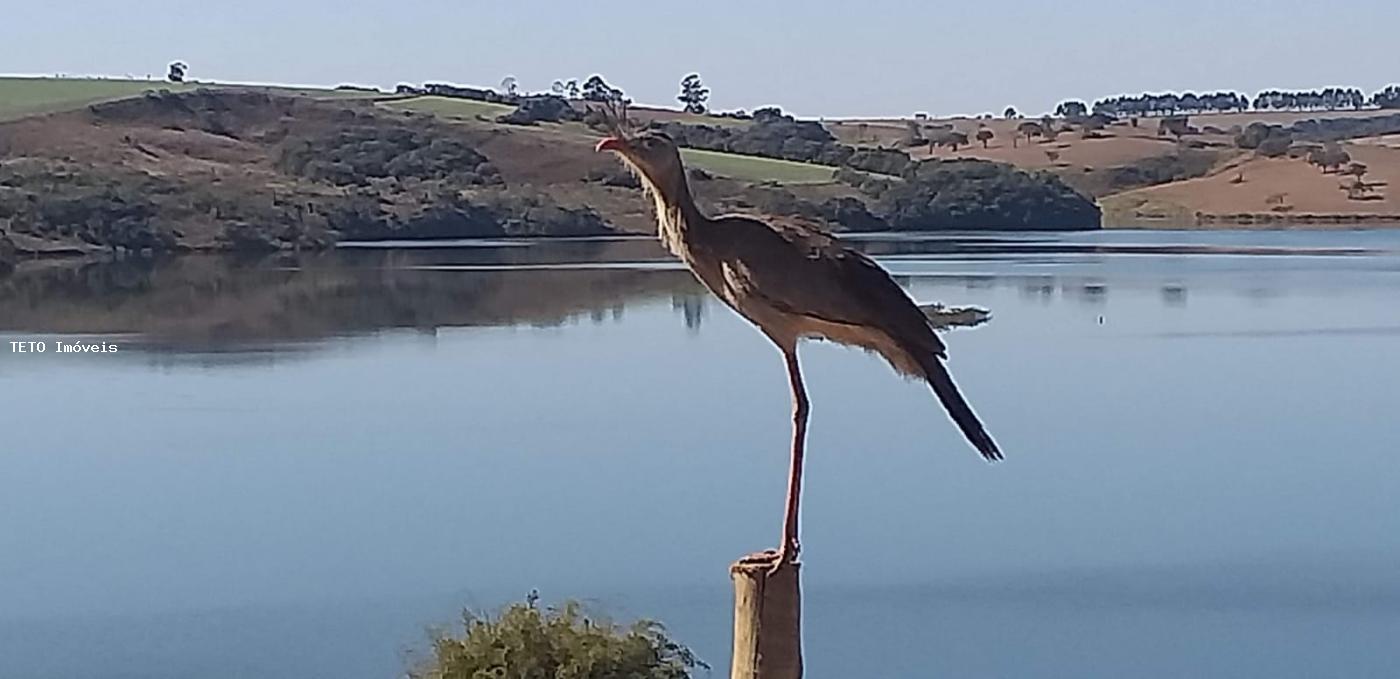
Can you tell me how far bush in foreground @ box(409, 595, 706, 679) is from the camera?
1437 cm

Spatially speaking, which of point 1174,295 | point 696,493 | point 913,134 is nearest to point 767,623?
point 696,493

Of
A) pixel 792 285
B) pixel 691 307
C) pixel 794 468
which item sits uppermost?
pixel 792 285

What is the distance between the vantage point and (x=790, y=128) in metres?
89.2

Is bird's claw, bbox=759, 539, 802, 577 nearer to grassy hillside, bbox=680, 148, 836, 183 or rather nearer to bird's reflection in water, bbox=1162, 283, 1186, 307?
bird's reflection in water, bbox=1162, 283, 1186, 307

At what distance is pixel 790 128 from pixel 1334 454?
63.7m

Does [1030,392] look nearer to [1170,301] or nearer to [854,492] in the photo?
[854,492]

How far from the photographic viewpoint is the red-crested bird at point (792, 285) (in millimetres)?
5566

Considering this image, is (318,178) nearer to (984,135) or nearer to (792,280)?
(984,135)

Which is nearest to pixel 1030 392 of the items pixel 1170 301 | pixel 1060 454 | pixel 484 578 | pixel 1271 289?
pixel 1060 454

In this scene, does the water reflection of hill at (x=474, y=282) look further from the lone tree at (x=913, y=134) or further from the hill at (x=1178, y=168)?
the lone tree at (x=913, y=134)

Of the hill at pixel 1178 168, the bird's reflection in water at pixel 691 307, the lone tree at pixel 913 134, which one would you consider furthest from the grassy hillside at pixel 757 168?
the lone tree at pixel 913 134

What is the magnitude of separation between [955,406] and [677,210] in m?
0.94

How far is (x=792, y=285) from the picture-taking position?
18.6 ft

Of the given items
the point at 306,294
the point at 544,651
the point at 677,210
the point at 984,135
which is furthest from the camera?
the point at 984,135
